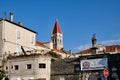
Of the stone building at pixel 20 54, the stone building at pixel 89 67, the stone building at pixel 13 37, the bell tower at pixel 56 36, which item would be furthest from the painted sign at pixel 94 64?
the bell tower at pixel 56 36

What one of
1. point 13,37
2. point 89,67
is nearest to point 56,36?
point 13,37

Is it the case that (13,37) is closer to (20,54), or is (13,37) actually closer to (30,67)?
(20,54)

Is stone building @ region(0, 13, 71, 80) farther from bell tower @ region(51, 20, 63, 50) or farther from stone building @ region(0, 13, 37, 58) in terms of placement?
bell tower @ region(51, 20, 63, 50)

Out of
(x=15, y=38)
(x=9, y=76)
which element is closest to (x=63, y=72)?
(x=9, y=76)

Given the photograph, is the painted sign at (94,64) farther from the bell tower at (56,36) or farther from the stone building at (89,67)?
the bell tower at (56,36)

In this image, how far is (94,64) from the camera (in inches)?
1702

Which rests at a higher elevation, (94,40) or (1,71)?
(94,40)

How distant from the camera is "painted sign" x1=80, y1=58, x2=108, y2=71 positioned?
42.3m

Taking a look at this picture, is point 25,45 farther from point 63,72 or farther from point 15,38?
point 63,72

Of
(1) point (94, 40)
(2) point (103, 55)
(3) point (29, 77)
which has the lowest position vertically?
(3) point (29, 77)

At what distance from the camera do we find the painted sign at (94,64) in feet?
139

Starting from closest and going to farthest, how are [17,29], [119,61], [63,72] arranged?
1. [119,61]
2. [63,72]
3. [17,29]

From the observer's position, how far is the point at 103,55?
42.6 metres

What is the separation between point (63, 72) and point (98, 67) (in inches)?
272
